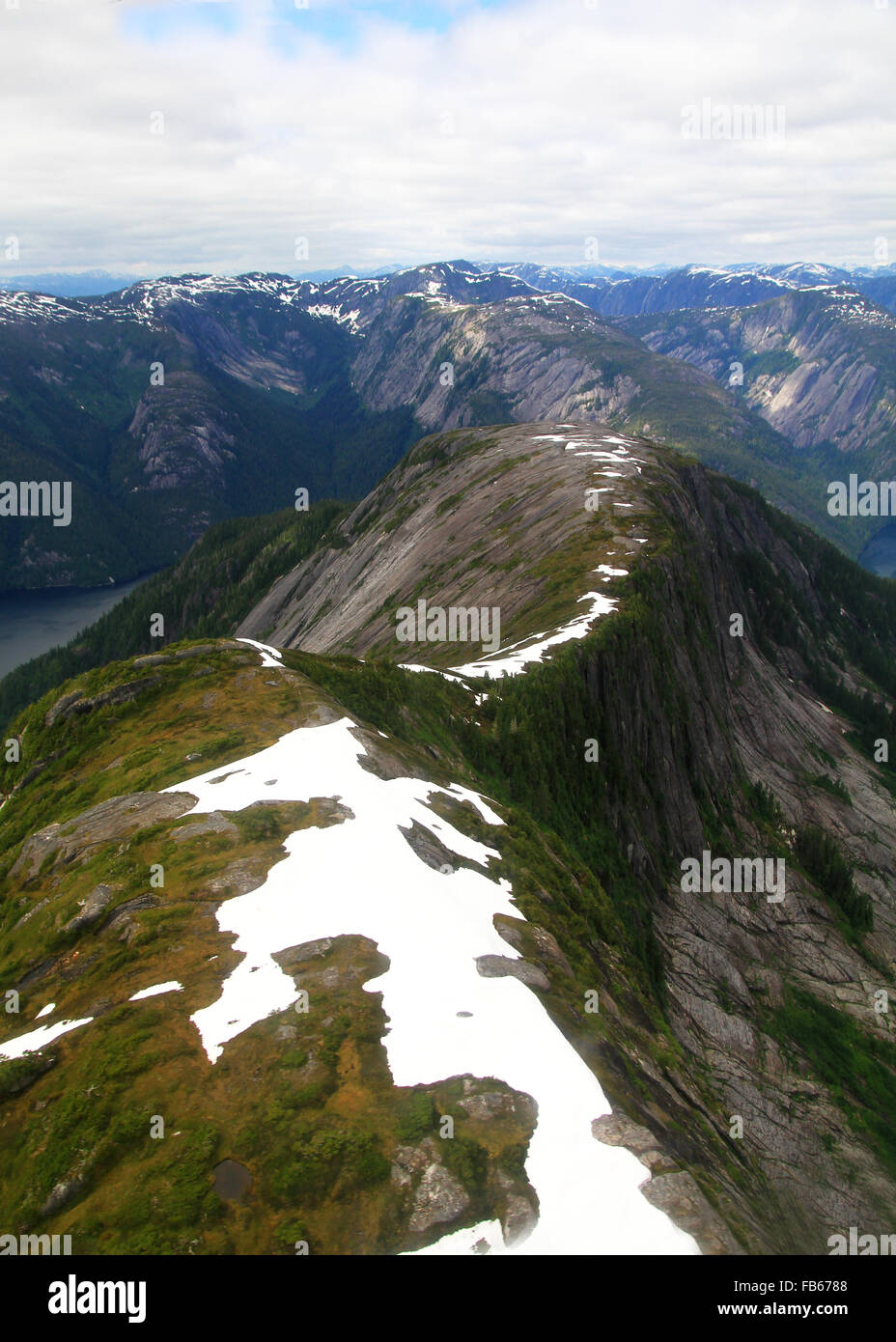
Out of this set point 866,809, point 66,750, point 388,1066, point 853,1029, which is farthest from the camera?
point 866,809

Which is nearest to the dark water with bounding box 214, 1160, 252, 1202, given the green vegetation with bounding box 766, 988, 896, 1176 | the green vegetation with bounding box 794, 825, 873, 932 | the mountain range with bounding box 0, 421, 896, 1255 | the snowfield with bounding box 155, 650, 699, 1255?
the mountain range with bounding box 0, 421, 896, 1255

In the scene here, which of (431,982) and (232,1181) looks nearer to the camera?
(232,1181)

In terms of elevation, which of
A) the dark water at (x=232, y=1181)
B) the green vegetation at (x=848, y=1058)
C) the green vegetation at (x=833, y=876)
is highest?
the dark water at (x=232, y=1181)

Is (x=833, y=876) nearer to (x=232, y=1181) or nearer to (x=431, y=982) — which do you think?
(x=431, y=982)

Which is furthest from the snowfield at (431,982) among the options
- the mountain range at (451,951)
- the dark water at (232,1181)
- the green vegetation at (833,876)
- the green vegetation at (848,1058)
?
the green vegetation at (833,876)

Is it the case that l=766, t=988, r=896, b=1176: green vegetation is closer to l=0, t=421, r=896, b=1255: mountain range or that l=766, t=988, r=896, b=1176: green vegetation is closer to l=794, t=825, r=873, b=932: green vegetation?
l=0, t=421, r=896, b=1255: mountain range

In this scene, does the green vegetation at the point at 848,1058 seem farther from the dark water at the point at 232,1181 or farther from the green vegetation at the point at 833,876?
the dark water at the point at 232,1181

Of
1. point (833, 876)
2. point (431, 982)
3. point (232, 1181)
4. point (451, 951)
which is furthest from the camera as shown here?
point (833, 876)

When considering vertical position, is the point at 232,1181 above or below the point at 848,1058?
above

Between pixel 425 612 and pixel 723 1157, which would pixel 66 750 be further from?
pixel 425 612

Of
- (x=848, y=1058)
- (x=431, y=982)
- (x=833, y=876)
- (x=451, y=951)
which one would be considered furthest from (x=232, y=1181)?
(x=833, y=876)

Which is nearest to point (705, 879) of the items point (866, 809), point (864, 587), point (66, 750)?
point (866, 809)
